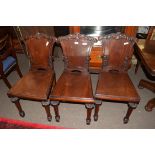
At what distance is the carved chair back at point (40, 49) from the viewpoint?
1845mm

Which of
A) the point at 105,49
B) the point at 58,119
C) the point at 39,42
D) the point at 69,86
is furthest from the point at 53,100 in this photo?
the point at 105,49

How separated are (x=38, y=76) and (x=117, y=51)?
1.11 meters

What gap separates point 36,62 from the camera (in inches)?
78.7

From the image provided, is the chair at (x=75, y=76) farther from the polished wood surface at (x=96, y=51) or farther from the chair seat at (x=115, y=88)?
the polished wood surface at (x=96, y=51)

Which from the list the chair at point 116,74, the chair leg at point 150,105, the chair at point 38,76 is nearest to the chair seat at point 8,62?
the chair at point 38,76

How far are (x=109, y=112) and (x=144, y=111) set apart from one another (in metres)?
0.52

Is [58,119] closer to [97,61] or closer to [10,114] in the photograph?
[10,114]

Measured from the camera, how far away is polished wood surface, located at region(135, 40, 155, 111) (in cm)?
163

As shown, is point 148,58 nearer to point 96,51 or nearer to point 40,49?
point 96,51

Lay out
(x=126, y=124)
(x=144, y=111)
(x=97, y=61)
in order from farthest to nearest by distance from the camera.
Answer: (x=97, y=61)
(x=144, y=111)
(x=126, y=124)

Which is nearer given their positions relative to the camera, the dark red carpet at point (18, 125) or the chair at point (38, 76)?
the chair at point (38, 76)

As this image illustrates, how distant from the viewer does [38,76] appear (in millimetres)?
1955

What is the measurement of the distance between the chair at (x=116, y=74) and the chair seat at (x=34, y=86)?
0.64 meters

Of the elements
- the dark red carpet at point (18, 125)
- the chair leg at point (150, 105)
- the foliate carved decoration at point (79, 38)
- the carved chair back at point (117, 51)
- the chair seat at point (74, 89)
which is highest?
the foliate carved decoration at point (79, 38)
